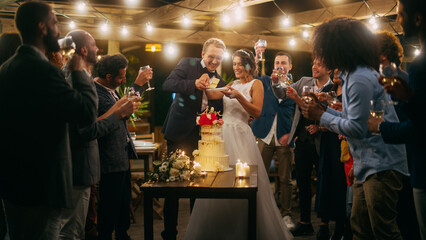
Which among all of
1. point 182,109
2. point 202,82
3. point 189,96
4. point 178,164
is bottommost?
point 178,164

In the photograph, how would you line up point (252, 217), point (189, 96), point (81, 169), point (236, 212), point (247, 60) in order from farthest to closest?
point (247, 60), point (189, 96), point (236, 212), point (252, 217), point (81, 169)

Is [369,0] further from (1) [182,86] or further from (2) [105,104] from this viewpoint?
(2) [105,104]

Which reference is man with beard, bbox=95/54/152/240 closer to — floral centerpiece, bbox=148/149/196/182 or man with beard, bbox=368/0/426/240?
floral centerpiece, bbox=148/149/196/182

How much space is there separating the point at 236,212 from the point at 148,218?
1.06 meters

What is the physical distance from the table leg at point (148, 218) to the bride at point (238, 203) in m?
0.94

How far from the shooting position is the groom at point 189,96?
3426mm

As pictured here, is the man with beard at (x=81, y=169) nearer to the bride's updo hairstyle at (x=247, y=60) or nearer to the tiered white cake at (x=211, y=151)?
the tiered white cake at (x=211, y=151)

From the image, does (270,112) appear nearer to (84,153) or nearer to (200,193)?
(200,193)

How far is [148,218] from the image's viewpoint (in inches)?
97.0

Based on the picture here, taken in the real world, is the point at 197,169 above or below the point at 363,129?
below

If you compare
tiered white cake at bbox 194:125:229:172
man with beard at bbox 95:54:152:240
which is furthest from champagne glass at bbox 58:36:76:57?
tiered white cake at bbox 194:125:229:172

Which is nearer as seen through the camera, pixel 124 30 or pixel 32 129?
pixel 32 129

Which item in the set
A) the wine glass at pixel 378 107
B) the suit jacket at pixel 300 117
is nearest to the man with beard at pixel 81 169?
the wine glass at pixel 378 107

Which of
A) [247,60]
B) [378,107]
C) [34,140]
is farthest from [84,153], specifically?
[247,60]
